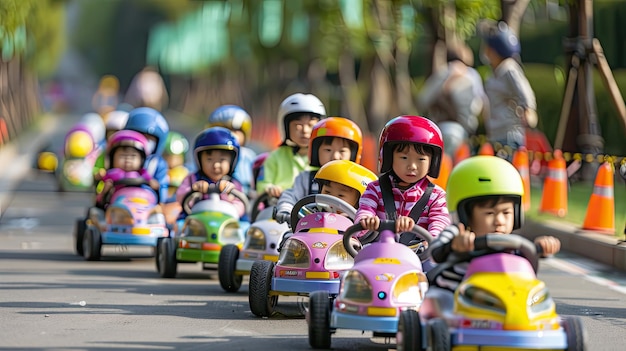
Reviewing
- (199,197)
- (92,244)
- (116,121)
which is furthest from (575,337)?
(116,121)

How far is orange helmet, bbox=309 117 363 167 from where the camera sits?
13211 millimetres

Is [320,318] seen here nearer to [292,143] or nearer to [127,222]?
[292,143]

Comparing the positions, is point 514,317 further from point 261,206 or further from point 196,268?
point 196,268

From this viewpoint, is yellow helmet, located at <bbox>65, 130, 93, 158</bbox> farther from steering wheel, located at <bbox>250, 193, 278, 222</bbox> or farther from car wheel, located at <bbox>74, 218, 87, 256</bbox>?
steering wheel, located at <bbox>250, 193, 278, 222</bbox>

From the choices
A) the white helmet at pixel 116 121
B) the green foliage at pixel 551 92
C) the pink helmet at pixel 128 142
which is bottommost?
the pink helmet at pixel 128 142

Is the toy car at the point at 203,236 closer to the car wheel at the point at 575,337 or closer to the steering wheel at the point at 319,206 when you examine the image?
the steering wheel at the point at 319,206

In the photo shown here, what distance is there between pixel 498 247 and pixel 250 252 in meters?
4.79

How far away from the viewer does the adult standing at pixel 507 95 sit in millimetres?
20203

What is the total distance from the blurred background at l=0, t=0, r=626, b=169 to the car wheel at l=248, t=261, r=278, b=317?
11134 mm

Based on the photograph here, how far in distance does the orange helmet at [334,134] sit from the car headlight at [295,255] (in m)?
2.08

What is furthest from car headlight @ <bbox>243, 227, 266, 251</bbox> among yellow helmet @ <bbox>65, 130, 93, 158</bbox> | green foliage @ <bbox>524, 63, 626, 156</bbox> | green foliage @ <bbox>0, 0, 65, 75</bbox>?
green foliage @ <bbox>0, 0, 65, 75</bbox>

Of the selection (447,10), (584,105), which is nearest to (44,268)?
(584,105)

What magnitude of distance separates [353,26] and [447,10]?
7.17 m

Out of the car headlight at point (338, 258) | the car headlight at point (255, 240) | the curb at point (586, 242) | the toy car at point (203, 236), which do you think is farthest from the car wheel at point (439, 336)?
the curb at point (586, 242)
